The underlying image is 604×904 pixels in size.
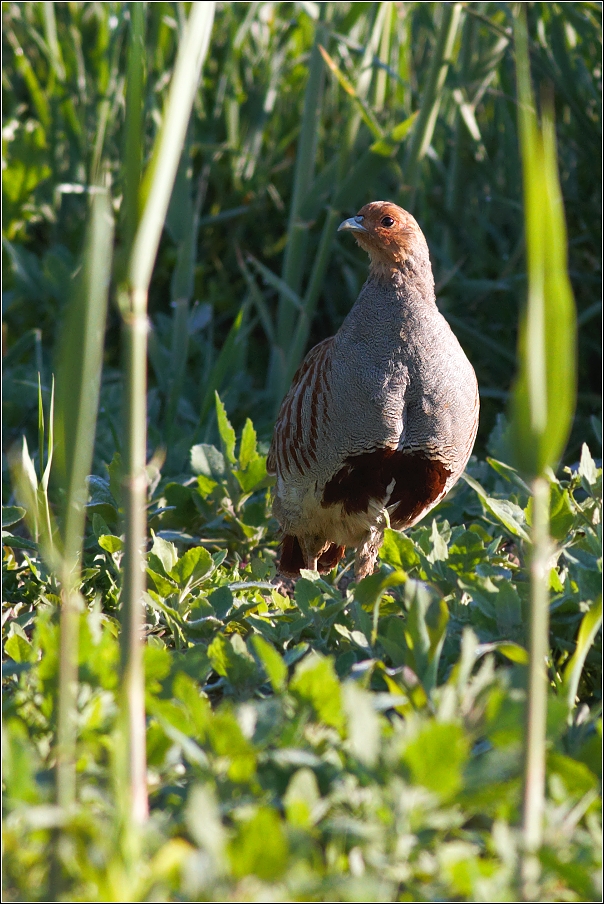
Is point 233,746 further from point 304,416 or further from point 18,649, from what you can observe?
point 304,416

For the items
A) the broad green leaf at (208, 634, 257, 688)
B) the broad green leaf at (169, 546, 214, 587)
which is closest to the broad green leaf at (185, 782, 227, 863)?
the broad green leaf at (208, 634, 257, 688)

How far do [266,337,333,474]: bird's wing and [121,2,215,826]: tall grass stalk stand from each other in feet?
4.97

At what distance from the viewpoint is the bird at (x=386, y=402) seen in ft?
8.54

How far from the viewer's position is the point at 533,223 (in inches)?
43.1

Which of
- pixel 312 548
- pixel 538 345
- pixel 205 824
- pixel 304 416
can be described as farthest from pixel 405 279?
pixel 205 824

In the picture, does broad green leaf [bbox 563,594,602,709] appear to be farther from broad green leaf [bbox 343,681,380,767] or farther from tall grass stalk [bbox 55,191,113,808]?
tall grass stalk [bbox 55,191,113,808]

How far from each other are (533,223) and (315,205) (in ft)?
9.12

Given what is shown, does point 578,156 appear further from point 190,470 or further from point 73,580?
point 73,580

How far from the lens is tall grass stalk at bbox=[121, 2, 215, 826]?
3.78 feet

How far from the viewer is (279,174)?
4840 millimetres

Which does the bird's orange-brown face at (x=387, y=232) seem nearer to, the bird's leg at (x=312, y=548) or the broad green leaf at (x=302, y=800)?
the bird's leg at (x=312, y=548)

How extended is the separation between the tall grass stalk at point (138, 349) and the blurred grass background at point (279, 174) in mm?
2255

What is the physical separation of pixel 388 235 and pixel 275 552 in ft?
3.77

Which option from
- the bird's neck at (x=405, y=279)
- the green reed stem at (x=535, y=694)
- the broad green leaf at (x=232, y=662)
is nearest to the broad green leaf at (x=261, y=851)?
the green reed stem at (x=535, y=694)
